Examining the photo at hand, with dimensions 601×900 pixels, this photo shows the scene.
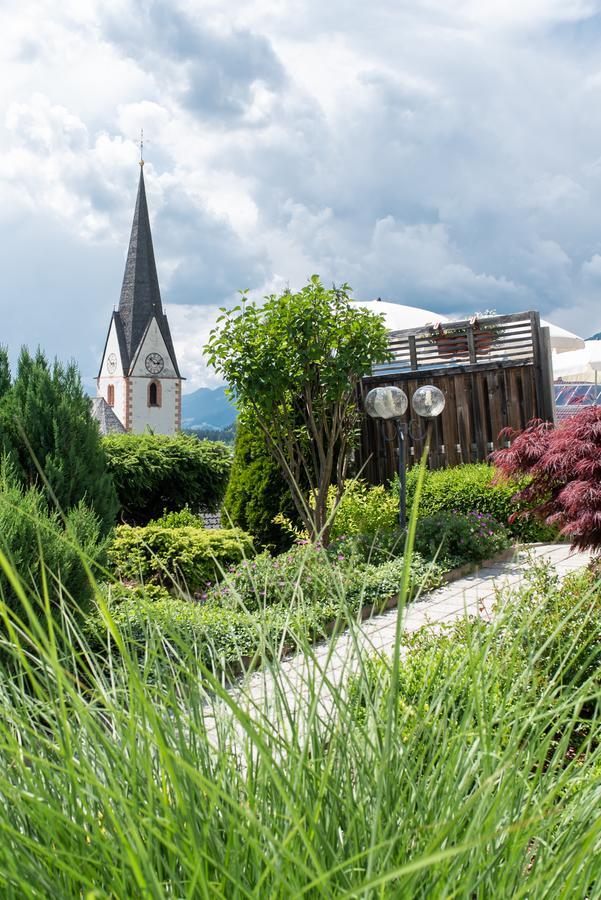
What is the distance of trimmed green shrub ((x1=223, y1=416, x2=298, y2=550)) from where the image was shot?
26.6ft

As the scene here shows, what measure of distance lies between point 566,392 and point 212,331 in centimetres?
1288

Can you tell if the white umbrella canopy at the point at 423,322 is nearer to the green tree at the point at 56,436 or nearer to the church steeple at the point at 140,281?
the green tree at the point at 56,436

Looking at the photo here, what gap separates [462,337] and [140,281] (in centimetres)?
4234

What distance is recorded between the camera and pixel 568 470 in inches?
188

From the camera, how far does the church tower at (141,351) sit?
49.0 metres

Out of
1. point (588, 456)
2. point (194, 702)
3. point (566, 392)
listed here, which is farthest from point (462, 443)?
point (566, 392)

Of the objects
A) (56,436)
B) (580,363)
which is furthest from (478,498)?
(56,436)

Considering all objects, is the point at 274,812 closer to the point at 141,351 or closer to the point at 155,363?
the point at 141,351

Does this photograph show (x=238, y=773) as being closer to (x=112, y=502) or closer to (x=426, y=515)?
(x=112, y=502)

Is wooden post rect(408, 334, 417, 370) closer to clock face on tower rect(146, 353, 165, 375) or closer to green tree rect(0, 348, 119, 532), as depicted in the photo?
green tree rect(0, 348, 119, 532)

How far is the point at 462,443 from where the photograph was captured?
898cm

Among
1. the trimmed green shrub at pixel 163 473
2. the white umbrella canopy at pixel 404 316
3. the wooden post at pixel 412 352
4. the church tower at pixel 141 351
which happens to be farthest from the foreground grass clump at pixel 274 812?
the church tower at pixel 141 351

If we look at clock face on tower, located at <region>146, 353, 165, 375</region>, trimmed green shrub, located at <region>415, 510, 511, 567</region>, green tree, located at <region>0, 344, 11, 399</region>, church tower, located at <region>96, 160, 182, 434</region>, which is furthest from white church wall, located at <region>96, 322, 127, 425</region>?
green tree, located at <region>0, 344, 11, 399</region>

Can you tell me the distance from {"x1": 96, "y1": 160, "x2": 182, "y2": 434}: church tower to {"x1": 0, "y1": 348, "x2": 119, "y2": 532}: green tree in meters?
45.5
